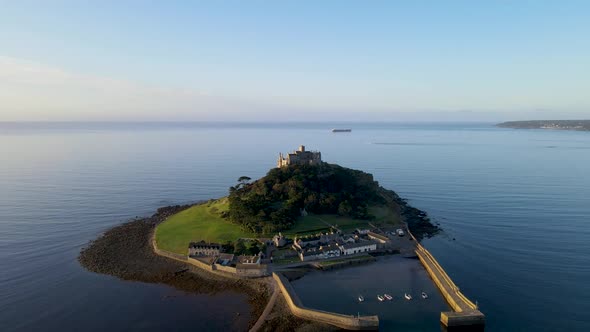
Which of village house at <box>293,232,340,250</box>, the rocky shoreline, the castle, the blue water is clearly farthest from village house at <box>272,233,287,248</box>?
the castle

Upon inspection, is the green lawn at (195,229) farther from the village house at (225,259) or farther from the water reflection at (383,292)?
→ the water reflection at (383,292)

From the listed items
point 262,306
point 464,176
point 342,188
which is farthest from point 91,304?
point 464,176

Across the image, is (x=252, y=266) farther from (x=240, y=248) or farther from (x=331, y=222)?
(x=331, y=222)

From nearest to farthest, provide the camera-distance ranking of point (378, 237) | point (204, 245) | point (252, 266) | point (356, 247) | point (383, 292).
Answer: point (383, 292)
point (252, 266)
point (204, 245)
point (356, 247)
point (378, 237)

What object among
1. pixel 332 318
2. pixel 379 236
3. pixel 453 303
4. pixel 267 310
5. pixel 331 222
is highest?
pixel 331 222

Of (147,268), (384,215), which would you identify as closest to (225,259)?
(147,268)

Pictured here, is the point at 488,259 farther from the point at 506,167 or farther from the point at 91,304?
the point at 506,167

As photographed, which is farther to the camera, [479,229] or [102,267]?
[479,229]
